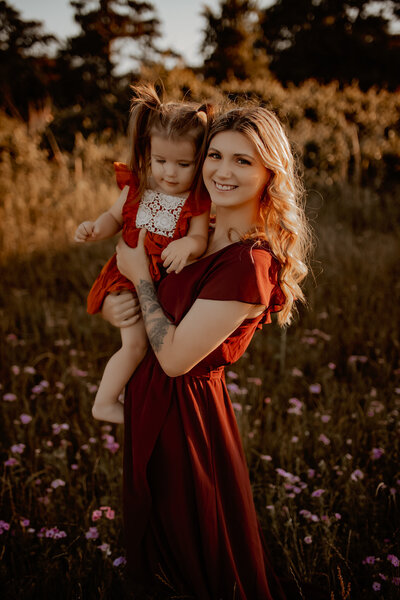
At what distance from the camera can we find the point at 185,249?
1584 millimetres

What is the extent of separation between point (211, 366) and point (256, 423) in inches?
58.5

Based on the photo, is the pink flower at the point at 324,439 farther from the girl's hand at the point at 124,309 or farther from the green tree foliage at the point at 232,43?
the green tree foliage at the point at 232,43

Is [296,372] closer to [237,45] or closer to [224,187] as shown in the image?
[224,187]

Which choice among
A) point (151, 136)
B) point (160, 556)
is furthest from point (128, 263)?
point (160, 556)

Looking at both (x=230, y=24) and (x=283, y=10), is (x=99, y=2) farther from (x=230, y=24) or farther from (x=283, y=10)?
(x=283, y=10)

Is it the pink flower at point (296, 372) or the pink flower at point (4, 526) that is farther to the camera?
the pink flower at point (296, 372)

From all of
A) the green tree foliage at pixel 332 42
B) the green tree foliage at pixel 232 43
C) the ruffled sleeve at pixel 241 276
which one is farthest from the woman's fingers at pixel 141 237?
the green tree foliage at pixel 332 42

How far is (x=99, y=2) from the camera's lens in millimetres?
25625

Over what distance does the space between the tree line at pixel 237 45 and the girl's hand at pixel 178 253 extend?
57.0ft

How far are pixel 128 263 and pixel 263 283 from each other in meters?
0.56

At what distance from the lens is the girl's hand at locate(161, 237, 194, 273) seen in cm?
158

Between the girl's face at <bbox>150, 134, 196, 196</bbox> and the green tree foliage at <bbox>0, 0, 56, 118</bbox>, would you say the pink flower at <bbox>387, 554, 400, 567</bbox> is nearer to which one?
the girl's face at <bbox>150, 134, 196, 196</bbox>

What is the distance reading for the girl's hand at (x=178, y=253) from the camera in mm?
1576

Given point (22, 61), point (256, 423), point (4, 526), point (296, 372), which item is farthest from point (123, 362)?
point (22, 61)
